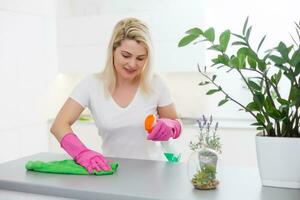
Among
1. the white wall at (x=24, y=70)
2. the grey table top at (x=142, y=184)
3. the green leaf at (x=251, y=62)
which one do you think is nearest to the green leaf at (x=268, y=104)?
the green leaf at (x=251, y=62)

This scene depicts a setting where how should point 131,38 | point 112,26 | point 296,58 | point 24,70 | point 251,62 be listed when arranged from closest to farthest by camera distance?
1. point 296,58
2. point 251,62
3. point 131,38
4. point 24,70
5. point 112,26

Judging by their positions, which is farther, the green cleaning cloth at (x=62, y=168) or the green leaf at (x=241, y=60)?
the green cleaning cloth at (x=62, y=168)

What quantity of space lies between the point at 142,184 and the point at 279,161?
0.42 m

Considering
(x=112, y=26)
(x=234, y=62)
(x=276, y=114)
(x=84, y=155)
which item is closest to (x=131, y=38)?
(x=84, y=155)

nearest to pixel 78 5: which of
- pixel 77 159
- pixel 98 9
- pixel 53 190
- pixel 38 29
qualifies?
pixel 98 9

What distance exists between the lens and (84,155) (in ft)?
4.80

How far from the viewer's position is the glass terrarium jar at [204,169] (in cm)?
118

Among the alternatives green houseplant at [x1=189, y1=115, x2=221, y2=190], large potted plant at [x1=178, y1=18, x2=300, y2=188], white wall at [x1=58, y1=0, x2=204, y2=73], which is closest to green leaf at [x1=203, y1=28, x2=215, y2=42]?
large potted plant at [x1=178, y1=18, x2=300, y2=188]

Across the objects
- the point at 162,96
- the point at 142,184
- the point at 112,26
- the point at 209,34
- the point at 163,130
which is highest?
the point at 112,26

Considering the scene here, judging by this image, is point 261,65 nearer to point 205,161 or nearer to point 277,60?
point 277,60

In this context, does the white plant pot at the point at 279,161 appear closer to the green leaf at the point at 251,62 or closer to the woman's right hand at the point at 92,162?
the green leaf at the point at 251,62

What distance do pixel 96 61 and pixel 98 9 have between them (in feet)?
1.67

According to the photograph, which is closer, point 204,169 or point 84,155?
point 204,169

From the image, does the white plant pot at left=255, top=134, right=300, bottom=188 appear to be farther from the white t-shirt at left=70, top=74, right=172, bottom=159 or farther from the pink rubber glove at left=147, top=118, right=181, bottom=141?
the white t-shirt at left=70, top=74, right=172, bottom=159
